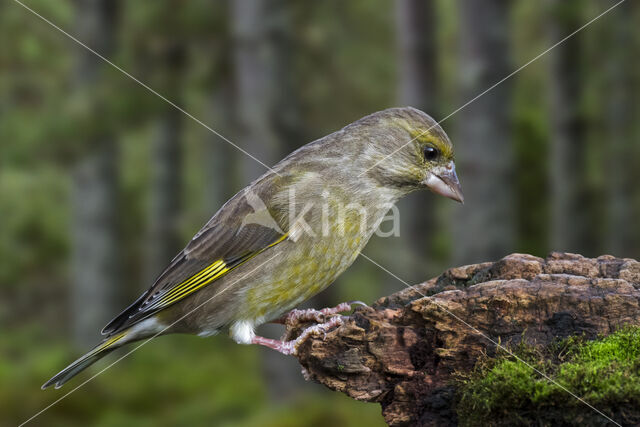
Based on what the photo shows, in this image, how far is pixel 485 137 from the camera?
7.40 m

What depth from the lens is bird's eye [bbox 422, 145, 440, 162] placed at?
451 centimetres

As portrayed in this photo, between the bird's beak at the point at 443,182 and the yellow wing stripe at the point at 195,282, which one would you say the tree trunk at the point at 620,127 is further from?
the yellow wing stripe at the point at 195,282

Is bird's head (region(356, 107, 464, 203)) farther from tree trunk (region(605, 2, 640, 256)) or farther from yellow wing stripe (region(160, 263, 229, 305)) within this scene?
tree trunk (region(605, 2, 640, 256))

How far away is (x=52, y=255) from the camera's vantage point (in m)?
18.5

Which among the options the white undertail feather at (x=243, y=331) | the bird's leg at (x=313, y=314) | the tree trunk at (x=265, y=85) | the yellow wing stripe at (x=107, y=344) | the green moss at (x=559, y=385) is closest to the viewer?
the green moss at (x=559, y=385)

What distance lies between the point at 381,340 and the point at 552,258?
0.97m

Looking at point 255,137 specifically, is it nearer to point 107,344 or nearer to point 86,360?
point 107,344

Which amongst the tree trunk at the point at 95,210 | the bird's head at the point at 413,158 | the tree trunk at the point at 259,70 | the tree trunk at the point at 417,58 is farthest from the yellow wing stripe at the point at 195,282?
the tree trunk at the point at 95,210

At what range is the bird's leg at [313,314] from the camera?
412cm

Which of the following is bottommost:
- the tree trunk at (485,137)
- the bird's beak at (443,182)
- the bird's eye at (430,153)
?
the tree trunk at (485,137)

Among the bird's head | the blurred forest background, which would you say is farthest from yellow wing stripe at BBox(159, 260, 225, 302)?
the blurred forest background

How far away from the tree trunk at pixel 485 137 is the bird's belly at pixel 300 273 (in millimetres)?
3386

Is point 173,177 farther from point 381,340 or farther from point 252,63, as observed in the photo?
point 381,340

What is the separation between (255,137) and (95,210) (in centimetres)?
422
